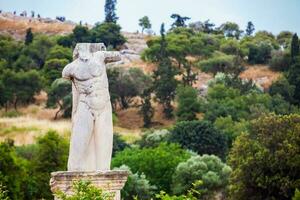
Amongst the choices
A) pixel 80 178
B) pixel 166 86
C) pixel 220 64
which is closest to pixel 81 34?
pixel 220 64

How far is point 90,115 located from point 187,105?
85.3m

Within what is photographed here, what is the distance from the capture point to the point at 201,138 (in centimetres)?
7794

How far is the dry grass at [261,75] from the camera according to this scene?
420ft

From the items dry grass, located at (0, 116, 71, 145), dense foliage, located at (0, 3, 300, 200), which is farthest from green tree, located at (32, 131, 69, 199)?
dry grass, located at (0, 116, 71, 145)

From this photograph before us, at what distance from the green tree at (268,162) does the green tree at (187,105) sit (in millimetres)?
44241

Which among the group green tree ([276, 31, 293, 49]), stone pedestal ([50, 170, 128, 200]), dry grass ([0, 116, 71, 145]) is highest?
stone pedestal ([50, 170, 128, 200])

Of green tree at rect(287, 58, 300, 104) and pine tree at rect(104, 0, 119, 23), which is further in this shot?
pine tree at rect(104, 0, 119, 23)

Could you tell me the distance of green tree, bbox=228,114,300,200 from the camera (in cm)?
4884

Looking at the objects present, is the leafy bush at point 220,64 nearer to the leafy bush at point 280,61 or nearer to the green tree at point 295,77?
the leafy bush at point 280,61

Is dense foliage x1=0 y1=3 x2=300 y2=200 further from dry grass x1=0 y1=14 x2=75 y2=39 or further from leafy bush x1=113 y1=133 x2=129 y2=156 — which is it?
dry grass x1=0 y1=14 x2=75 y2=39

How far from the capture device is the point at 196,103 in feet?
325

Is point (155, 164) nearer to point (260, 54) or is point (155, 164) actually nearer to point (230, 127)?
point (230, 127)

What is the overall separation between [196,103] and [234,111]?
20.3 ft

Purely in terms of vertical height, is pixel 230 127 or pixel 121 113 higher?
pixel 230 127
